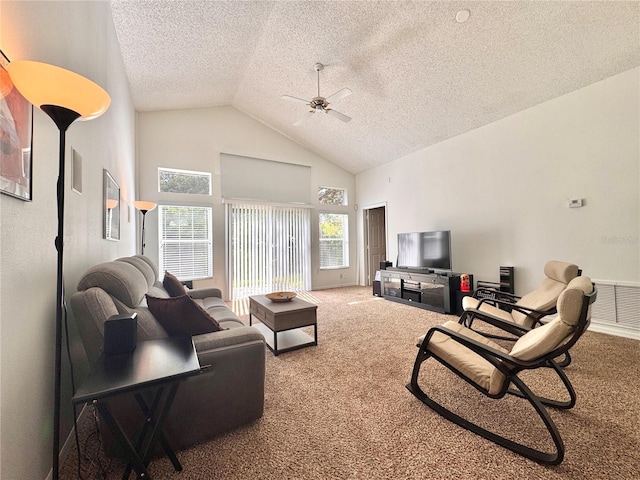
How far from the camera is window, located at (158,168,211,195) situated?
4891mm

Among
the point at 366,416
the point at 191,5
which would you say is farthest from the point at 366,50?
the point at 366,416

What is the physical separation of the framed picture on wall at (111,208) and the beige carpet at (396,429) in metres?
1.71

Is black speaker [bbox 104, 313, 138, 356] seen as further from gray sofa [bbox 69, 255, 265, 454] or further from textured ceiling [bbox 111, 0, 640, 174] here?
textured ceiling [bbox 111, 0, 640, 174]

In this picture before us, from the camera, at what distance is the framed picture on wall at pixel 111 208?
8.09ft

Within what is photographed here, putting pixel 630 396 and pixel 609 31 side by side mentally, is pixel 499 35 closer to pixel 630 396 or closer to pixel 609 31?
pixel 609 31

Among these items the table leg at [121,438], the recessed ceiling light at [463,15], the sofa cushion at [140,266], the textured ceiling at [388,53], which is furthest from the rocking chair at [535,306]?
the sofa cushion at [140,266]

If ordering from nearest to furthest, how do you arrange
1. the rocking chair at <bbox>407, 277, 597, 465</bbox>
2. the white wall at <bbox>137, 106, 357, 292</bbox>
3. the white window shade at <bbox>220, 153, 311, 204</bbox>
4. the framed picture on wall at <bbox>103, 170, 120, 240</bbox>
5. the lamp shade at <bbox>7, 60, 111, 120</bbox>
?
1. the lamp shade at <bbox>7, 60, 111, 120</bbox>
2. the rocking chair at <bbox>407, 277, 597, 465</bbox>
3. the framed picture on wall at <bbox>103, 170, 120, 240</bbox>
4. the white wall at <bbox>137, 106, 357, 292</bbox>
5. the white window shade at <bbox>220, 153, 311, 204</bbox>

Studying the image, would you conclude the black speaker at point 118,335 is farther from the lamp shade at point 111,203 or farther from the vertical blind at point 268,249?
the vertical blind at point 268,249

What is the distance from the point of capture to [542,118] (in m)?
3.61

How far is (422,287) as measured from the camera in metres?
4.63

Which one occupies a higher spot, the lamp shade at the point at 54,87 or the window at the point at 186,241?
the lamp shade at the point at 54,87

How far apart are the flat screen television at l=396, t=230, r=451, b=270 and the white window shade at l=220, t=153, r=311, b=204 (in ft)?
8.28

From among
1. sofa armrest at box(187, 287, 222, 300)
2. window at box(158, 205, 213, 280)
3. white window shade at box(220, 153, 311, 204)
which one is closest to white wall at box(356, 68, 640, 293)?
white window shade at box(220, 153, 311, 204)

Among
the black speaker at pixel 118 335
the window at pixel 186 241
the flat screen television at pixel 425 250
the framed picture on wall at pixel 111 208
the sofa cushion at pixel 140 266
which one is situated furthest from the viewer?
the window at pixel 186 241
